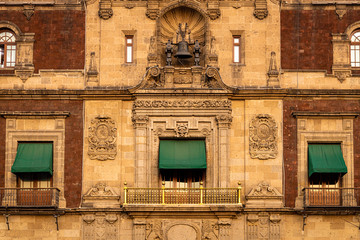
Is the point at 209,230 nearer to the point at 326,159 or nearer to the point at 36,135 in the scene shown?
the point at 326,159

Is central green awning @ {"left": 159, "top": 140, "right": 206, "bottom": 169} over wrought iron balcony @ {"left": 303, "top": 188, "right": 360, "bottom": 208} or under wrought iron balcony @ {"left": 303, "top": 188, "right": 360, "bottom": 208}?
over

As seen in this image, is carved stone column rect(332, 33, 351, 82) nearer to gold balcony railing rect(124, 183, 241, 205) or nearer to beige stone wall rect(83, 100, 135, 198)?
gold balcony railing rect(124, 183, 241, 205)

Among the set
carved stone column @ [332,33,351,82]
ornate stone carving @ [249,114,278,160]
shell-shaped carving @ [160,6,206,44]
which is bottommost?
ornate stone carving @ [249,114,278,160]

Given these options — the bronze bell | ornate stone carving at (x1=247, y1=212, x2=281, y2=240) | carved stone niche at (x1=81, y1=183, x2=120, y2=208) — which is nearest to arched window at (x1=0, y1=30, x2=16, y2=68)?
carved stone niche at (x1=81, y1=183, x2=120, y2=208)

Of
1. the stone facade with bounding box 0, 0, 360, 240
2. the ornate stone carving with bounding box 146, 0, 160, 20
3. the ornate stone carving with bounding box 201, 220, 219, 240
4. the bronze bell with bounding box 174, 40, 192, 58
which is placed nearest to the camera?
the ornate stone carving with bounding box 201, 220, 219, 240

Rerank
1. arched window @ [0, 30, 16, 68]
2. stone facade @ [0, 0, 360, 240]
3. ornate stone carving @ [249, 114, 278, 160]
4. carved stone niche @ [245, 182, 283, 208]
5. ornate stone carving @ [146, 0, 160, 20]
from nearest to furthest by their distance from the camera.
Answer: stone facade @ [0, 0, 360, 240] < carved stone niche @ [245, 182, 283, 208] < ornate stone carving @ [249, 114, 278, 160] < ornate stone carving @ [146, 0, 160, 20] < arched window @ [0, 30, 16, 68]

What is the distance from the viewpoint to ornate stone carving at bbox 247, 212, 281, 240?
3612 centimetres

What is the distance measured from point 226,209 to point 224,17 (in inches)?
313

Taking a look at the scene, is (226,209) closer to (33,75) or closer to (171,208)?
(171,208)

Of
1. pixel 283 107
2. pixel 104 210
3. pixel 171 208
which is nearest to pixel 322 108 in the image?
pixel 283 107

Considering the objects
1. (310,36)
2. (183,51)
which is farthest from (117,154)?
(310,36)

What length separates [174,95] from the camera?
3700 centimetres

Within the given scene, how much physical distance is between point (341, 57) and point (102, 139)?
1022 centimetres

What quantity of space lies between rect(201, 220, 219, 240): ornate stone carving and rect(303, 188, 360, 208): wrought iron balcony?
3.70m
